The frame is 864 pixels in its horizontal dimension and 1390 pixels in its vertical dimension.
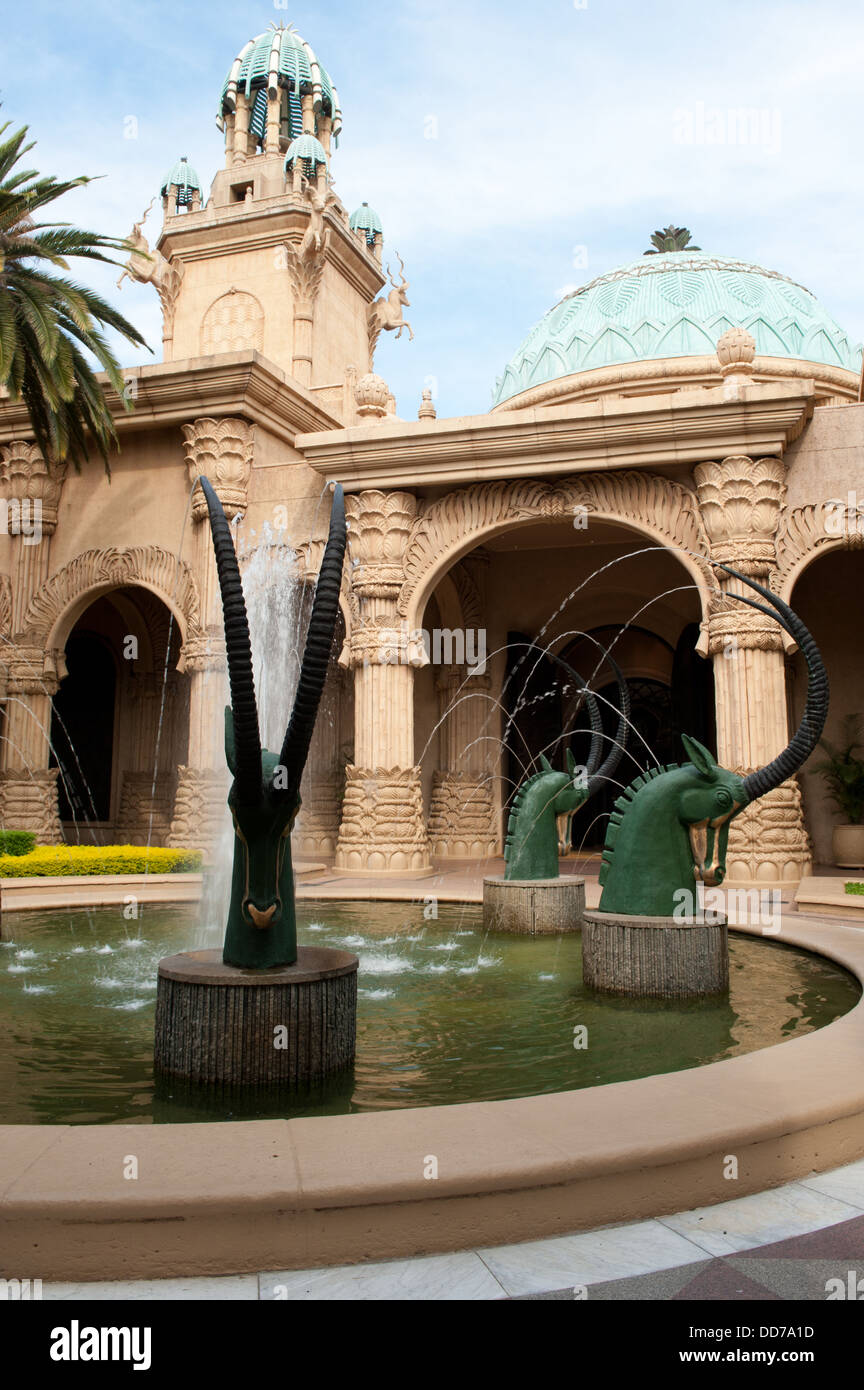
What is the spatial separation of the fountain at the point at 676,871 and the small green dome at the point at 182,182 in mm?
22906

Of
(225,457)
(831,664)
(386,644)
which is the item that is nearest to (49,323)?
(225,457)

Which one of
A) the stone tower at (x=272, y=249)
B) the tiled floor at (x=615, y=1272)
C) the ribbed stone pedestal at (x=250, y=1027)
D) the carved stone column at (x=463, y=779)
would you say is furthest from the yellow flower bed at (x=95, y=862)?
the stone tower at (x=272, y=249)

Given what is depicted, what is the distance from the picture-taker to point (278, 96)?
82.1 feet

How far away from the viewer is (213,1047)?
3.94m

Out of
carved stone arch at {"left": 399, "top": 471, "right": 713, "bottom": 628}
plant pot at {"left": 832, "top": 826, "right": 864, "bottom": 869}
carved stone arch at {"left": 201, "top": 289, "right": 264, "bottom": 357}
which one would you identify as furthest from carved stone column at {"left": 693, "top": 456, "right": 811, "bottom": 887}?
carved stone arch at {"left": 201, "top": 289, "right": 264, "bottom": 357}

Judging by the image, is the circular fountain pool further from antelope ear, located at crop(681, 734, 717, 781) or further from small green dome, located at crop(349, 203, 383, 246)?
small green dome, located at crop(349, 203, 383, 246)

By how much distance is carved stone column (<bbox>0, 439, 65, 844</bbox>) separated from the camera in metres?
15.7

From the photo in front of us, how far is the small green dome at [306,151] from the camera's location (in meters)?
23.5

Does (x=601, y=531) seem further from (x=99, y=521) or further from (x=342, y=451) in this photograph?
(x=99, y=521)

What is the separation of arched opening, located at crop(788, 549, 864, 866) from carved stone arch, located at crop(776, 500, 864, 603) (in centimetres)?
315

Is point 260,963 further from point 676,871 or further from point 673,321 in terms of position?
point 673,321

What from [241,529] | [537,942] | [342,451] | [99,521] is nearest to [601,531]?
[342,451]

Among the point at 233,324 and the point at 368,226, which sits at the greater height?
the point at 368,226

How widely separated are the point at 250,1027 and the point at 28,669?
1366cm
